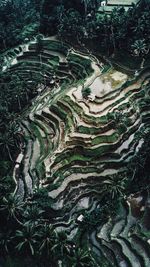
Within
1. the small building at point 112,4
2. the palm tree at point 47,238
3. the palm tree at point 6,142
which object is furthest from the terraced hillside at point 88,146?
the small building at point 112,4

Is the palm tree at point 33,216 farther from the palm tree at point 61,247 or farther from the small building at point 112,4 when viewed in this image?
the small building at point 112,4

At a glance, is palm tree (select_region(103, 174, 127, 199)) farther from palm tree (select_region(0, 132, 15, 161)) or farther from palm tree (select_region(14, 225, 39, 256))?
palm tree (select_region(0, 132, 15, 161))

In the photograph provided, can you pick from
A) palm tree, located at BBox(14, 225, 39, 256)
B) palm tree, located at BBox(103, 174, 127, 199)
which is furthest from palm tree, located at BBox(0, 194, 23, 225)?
palm tree, located at BBox(103, 174, 127, 199)

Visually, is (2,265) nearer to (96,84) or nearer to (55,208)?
(55,208)

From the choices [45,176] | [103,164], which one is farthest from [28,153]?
[103,164]

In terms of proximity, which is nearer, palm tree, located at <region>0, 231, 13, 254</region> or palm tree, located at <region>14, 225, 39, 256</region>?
palm tree, located at <region>14, 225, 39, 256</region>

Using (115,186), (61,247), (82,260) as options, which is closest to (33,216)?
(61,247)

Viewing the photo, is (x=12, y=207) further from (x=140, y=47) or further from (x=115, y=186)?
(x=140, y=47)
